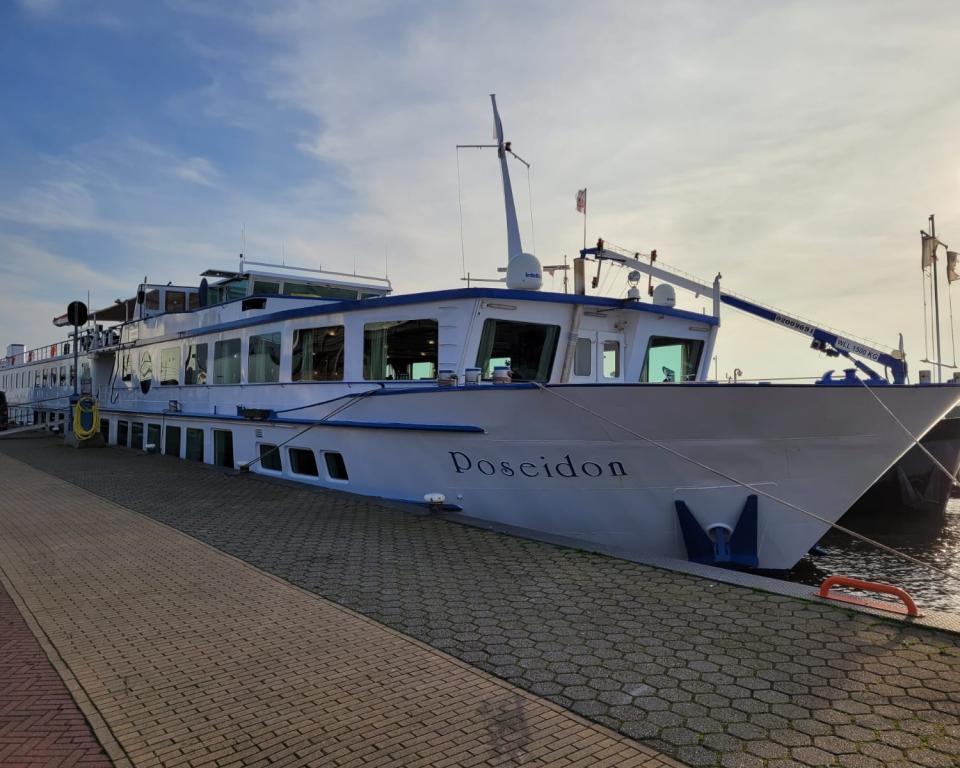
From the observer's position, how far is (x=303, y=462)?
11.9 meters

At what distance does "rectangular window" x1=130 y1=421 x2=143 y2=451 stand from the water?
16.9m

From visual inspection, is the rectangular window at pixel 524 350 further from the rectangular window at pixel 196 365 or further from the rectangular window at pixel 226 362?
the rectangular window at pixel 196 365

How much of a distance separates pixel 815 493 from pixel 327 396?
7060 millimetres

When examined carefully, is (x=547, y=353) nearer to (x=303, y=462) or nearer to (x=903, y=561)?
(x=303, y=462)

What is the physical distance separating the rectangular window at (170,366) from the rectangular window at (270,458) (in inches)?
198

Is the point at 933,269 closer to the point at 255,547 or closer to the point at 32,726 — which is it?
the point at 255,547

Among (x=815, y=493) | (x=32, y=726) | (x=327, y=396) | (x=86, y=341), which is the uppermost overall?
(x=86, y=341)

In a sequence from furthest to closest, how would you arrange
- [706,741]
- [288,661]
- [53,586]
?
[53,586] < [288,661] < [706,741]

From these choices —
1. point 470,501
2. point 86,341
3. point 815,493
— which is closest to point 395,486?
point 470,501

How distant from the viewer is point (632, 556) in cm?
668

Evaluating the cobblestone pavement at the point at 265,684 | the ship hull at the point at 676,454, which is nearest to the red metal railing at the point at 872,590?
the ship hull at the point at 676,454

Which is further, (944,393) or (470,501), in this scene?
(470,501)

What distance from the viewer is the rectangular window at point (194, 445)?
15570 mm

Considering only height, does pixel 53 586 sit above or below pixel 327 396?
below
